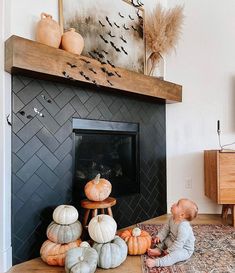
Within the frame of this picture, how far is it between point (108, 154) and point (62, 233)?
1023 mm

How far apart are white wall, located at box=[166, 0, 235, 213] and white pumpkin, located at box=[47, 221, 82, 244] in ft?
5.44

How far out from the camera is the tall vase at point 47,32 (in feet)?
6.33

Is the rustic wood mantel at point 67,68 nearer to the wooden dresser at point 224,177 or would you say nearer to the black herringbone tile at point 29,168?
the black herringbone tile at point 29,168

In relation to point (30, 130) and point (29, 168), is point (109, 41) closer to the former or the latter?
point (30, 130)

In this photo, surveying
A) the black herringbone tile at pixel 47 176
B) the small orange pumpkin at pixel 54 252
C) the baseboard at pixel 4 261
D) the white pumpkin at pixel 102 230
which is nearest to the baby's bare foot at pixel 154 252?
the white pumpkin at pixel 102 230

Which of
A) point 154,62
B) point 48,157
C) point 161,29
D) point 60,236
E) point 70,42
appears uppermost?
point 161,29

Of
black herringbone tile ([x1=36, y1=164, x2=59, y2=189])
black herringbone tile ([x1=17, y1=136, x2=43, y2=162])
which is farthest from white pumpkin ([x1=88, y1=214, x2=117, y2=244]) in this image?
black herringbone tile ([x1=17, y1=136, x2=43, y2=162])

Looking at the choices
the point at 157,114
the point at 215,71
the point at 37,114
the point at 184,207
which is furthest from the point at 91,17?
the point at 184,207

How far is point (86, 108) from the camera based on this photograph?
7.83 ft

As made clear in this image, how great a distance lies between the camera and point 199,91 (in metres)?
3.24

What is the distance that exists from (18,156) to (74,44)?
38.0 inches

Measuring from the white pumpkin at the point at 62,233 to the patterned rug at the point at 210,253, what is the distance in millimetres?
Answer: 553

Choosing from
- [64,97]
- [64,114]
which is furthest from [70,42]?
[64,114]

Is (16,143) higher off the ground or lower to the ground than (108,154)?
higher
